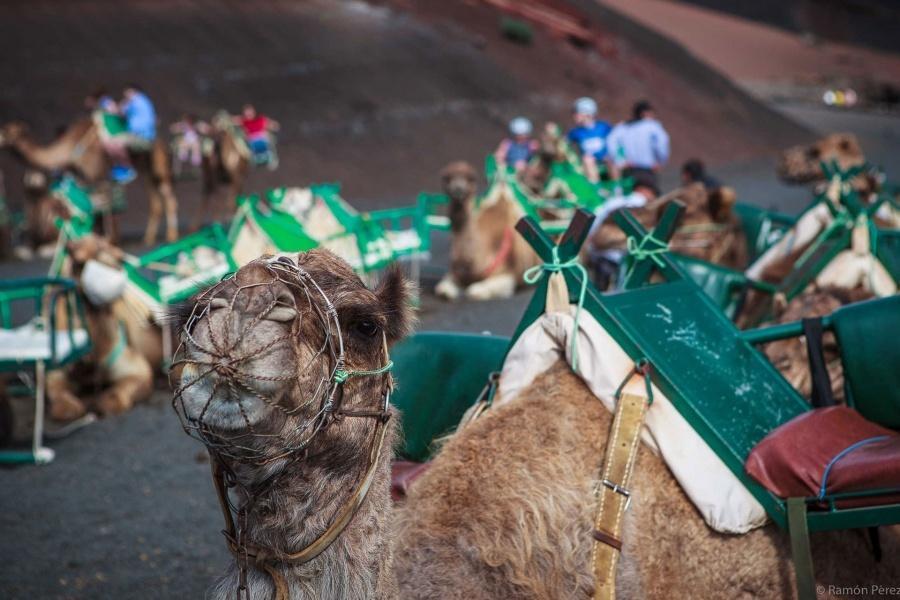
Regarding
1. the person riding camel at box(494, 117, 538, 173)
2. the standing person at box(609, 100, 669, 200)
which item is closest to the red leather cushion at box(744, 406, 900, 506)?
the standing person at box(609, 100, 669, 200)

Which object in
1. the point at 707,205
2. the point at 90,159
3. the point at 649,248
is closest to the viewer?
the point at 649,248

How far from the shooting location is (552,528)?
2504 millimetres

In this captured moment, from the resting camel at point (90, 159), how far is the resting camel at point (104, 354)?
289 inches

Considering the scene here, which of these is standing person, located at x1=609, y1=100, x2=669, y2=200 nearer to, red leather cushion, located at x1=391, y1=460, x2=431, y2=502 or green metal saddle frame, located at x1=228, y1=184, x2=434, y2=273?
green metal saddle frame, located at x1=228, y1=184, x2=434, y2=273

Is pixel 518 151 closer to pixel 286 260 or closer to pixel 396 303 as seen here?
pixel 396 303

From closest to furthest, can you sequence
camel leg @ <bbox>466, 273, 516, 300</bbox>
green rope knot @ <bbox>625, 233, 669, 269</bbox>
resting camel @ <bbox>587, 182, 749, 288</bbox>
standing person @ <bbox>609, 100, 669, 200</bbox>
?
green rope knot @ <bbox>625, 233, 669, 269</bbox> < resting camel @ <bbox>587, 182, 749, 288</bbox> < camel leg @ <bbox>466, 273, 516, 300</bbox> < standing person @ <bbox>609, 100, 669, 200</bbox>

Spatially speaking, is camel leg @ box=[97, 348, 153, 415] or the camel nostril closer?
the camel nostril

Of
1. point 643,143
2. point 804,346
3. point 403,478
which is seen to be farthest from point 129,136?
point 403,478

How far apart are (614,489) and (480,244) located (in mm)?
8780

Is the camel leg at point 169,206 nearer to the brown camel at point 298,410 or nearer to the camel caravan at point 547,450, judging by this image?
the camel caravan at point 547,450

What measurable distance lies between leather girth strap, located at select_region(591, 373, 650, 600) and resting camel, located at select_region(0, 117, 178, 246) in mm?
12845

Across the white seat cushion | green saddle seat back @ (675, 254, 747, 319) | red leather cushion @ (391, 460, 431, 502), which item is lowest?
the white seat cushion

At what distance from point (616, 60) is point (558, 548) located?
117ft

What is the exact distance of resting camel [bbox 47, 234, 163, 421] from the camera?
7.12 meters
